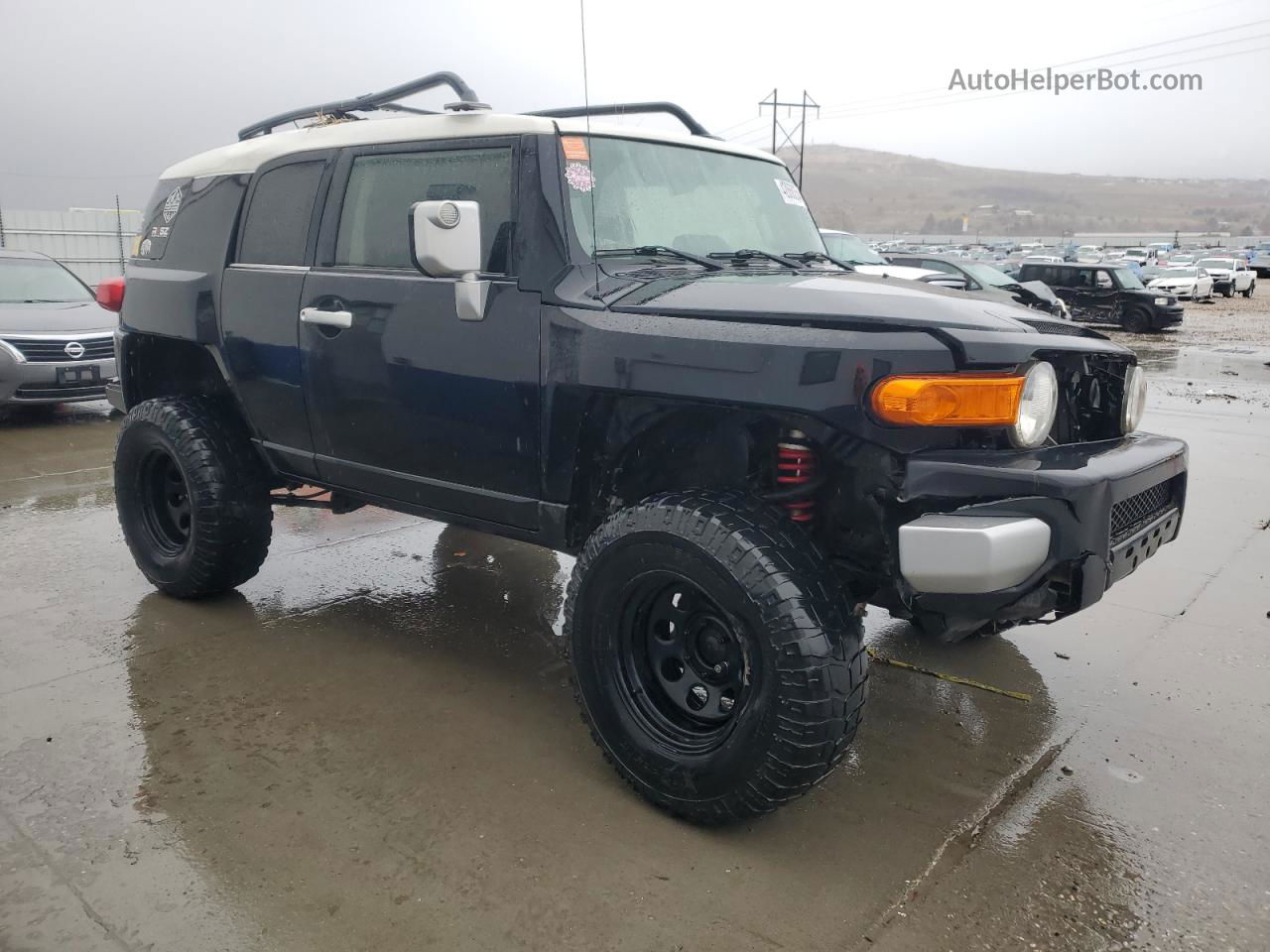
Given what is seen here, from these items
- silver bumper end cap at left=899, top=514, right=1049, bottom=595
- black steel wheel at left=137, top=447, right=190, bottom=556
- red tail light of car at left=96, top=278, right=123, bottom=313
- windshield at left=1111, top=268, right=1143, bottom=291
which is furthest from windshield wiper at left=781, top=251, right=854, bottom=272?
windshield at left=1111, top=268, right=1143, bottom=291

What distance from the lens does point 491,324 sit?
313cm

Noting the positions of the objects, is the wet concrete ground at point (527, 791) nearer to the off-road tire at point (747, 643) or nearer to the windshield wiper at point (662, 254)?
the off-road tire at point (747, 643)

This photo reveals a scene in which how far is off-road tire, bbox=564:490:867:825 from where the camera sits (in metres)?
2.46

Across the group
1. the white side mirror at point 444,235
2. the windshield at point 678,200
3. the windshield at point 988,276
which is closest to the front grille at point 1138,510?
the windshield at point 678,200

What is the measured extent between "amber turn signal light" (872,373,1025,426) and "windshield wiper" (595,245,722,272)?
97 cm

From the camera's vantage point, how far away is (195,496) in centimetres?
408

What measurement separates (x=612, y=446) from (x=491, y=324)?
55 cm

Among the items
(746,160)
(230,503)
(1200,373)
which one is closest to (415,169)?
(746,160)

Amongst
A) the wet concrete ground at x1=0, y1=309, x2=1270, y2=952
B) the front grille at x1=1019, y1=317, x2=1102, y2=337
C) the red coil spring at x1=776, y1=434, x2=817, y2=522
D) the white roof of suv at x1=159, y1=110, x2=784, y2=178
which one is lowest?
the wet concrete ground at x1=0, y1=309, x2=1270, y2=952

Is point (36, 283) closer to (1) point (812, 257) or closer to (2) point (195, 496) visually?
(2) point (195, 496)

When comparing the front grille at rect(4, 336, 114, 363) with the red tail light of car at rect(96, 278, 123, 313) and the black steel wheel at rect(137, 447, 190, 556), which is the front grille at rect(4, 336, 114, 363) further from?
the black steel wheel at rect(137, 447, 190, 556)

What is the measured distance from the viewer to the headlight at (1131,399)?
A: 2.95 metres

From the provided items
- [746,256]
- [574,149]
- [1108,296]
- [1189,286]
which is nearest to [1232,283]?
[1189,286]

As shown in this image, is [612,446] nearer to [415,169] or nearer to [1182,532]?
[415,169]
